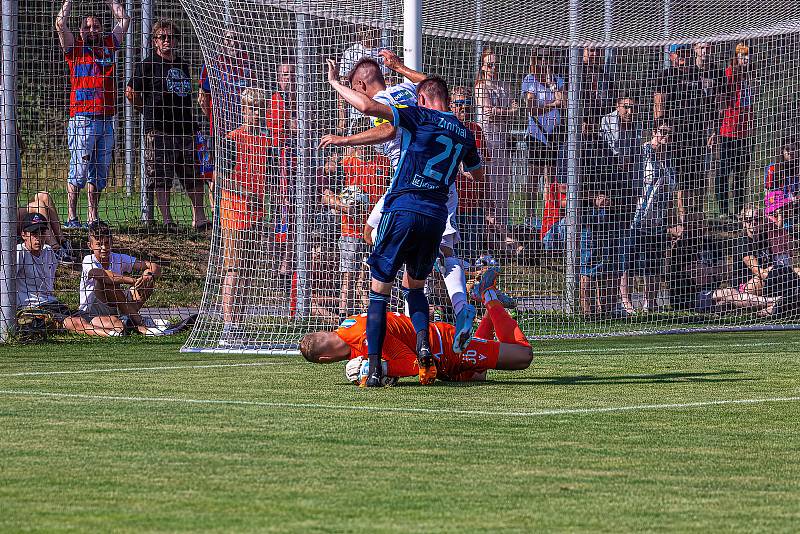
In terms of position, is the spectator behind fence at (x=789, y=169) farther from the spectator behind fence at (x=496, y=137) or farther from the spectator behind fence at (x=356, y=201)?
the spectator behind fence at (x=356, y=201)

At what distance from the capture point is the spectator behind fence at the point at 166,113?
13.9 meters

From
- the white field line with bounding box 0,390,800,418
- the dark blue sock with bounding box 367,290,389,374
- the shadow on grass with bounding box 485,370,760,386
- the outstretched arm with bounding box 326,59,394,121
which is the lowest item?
the shadow on grass with bounding box 485,370,760,386

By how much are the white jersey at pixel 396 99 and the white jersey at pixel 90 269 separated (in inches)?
167

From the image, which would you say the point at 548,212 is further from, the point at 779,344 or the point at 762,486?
the point at 762,486

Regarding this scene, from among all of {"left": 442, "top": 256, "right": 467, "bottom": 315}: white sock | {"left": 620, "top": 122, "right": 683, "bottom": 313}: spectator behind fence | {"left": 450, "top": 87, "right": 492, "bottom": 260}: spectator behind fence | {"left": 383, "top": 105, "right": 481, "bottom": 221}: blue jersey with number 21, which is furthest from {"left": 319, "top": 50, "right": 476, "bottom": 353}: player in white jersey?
{"left": 620, "top": 122, "right": 683, "bottom": 313}: spectator behind fence

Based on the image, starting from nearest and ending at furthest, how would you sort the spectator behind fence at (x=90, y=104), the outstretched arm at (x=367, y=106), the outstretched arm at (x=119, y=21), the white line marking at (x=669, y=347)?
the outstretched arm at (x=367, y=106) → the white line marking at (x=669, y=347) → the spectator behind fence at (x=90, y=104) → the outstretched arm at (x=119, y=21)

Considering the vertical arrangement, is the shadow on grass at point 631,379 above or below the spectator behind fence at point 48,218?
below

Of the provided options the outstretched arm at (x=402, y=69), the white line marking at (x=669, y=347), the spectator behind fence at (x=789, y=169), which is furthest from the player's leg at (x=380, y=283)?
the spectator behind fence at (x=789, y=169)

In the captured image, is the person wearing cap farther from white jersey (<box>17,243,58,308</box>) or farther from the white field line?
the white field line

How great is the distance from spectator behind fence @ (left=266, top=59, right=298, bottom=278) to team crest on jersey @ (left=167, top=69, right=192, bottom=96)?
1.97m

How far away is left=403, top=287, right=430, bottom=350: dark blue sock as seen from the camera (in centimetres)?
888

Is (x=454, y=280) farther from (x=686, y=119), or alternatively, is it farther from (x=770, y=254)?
(x=770, y=254)

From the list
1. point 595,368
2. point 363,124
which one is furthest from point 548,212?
point 595,368

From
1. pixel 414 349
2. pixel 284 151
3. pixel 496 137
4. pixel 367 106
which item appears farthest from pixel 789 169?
pixel 367 106
